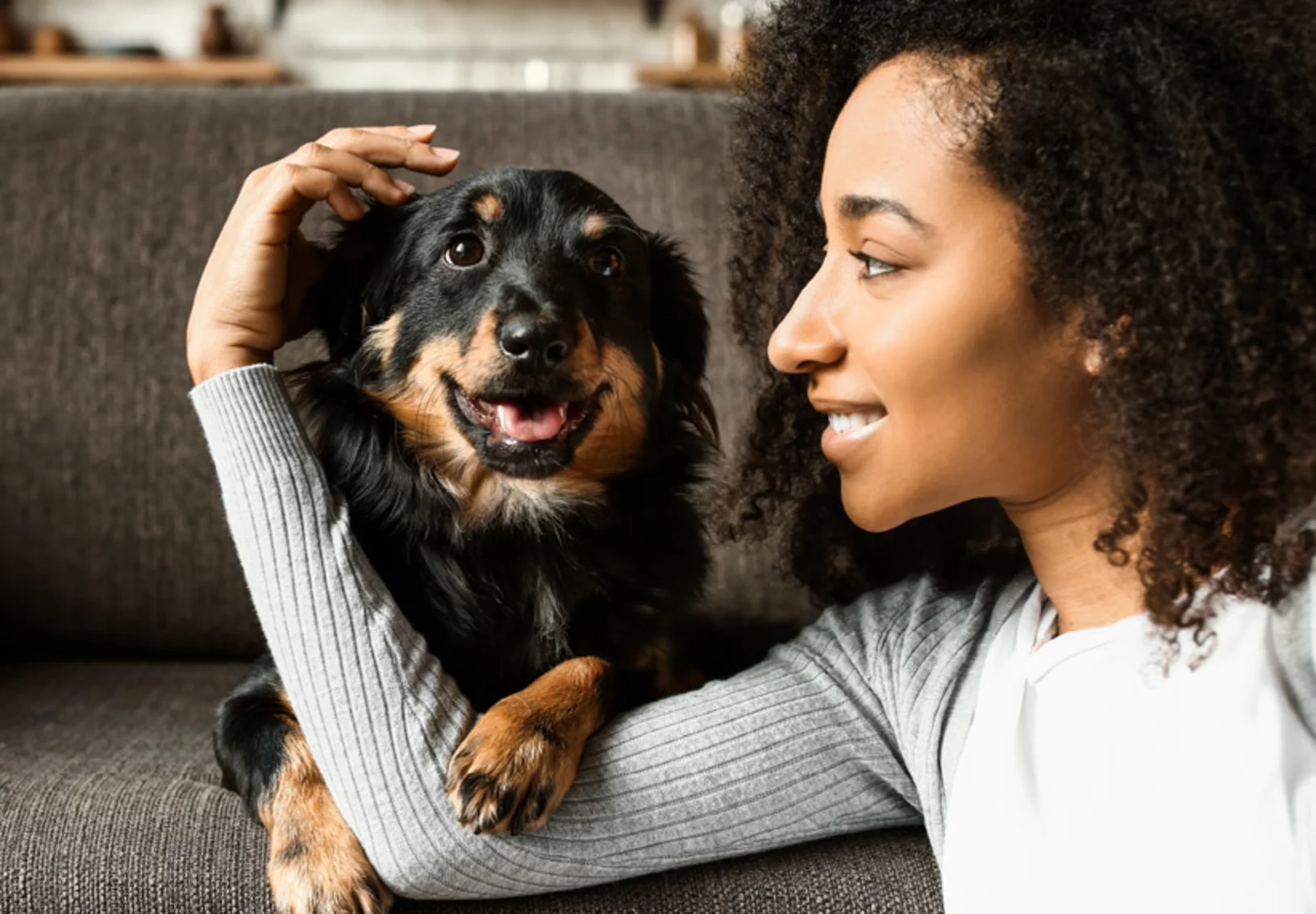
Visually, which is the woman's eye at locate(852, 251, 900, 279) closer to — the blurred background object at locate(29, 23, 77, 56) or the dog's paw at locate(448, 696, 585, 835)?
the dog's paw at locate(448, 696, 585, 835)

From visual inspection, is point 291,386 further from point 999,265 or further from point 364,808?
point 999,265

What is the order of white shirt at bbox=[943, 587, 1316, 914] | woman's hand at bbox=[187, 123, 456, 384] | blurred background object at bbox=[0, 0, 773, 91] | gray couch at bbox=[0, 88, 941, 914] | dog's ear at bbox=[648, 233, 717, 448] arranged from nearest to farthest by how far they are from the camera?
white shirt at bbox=[943, 587, 1316, 914] → woman's hand at bbox=[187, 123, 456, 384] → dog's ear at bbox=[648, 233, 717, 448] → gray couch at bbox=[0, 88, 941, 914] → blurred background object at bbox=[0, 0, 773, 91]

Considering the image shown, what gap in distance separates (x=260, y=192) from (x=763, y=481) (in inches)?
25.8

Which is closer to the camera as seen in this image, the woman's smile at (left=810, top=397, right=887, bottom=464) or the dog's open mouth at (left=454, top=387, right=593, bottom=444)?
the woman's smile at (left=810, top=397, right=887, bottom=464)

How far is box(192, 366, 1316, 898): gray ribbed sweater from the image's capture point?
43.9 inches

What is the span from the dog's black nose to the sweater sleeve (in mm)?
233

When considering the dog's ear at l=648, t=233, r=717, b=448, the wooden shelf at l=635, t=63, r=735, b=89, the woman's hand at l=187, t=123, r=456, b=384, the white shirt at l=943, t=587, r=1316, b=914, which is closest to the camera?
the white shirt at l=943, t=587, r=1316, b=914

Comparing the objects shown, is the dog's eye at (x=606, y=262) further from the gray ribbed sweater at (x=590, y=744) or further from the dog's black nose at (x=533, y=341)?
the gray ribbed sweater at (x=590, y=744)

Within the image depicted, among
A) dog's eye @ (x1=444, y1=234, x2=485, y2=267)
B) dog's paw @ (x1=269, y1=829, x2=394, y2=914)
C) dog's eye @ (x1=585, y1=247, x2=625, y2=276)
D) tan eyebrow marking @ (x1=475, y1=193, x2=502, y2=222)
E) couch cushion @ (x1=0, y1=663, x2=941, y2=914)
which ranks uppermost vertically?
tan eyebrow marking @ (x1=475, y1=193, x2=502, y2=222)

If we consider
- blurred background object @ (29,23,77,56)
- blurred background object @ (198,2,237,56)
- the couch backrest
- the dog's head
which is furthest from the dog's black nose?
blurred background object @ (29,23,77,56)

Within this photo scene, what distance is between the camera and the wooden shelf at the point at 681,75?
4816 mm

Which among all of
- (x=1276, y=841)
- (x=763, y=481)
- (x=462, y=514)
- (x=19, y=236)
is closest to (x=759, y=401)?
(x=763, y=481)

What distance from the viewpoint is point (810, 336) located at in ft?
3.63

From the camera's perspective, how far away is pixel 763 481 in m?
1.45
